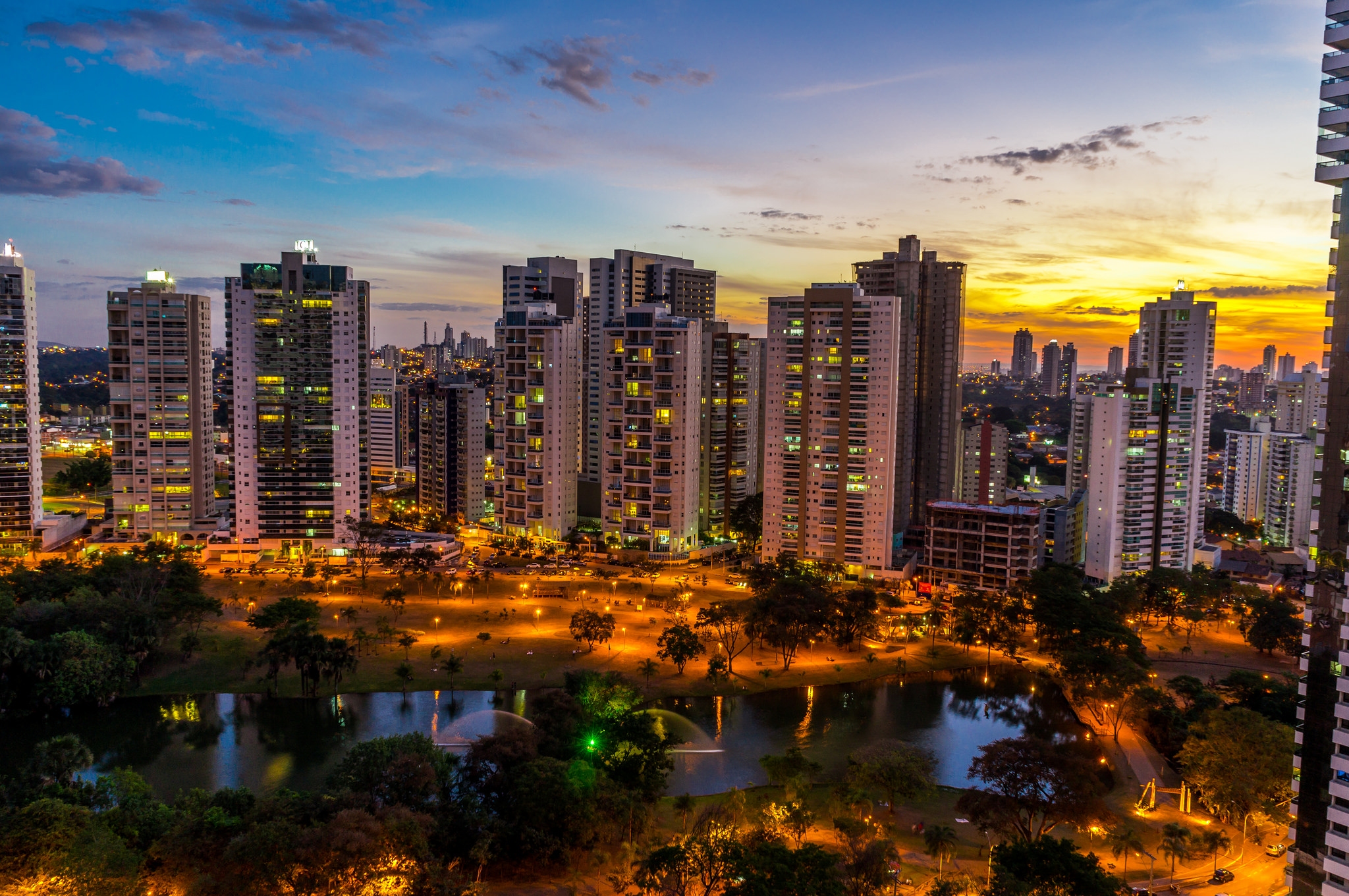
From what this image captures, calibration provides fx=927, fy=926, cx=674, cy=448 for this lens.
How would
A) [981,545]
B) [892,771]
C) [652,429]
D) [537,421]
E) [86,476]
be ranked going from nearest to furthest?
[892,771]
[981,545]
[652,429]
[537,421]
[86,476]

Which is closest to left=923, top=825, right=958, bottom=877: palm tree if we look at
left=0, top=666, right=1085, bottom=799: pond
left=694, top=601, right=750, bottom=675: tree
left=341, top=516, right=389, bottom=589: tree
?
left=0, top=666, right=1085, bottom=799: pond

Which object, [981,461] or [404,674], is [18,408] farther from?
[981,461]

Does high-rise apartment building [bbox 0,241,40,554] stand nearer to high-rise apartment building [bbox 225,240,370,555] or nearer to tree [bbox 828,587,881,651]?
high-rise apartment building [bbox 225,240,370,555]

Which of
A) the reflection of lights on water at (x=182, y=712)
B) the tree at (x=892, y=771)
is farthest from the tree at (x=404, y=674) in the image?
the tree at (x=892, y=771)

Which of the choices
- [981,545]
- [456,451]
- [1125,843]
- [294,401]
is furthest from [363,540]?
[1125,843]

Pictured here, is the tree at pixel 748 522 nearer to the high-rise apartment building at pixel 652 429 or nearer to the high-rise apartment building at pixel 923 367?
the high-rise apartment building at pixel 652 429

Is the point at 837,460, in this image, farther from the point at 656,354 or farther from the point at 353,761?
the point at 353,761

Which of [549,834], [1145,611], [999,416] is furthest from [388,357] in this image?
[549,834]
